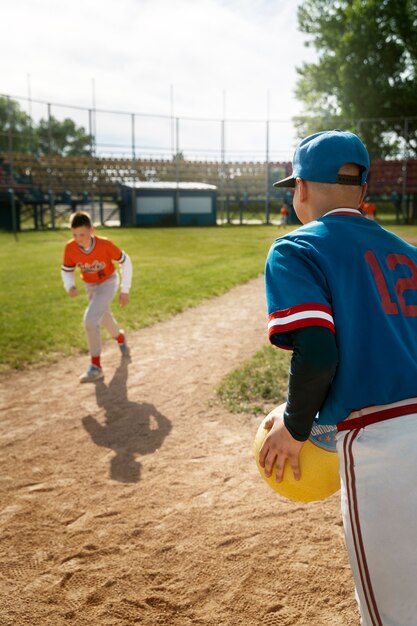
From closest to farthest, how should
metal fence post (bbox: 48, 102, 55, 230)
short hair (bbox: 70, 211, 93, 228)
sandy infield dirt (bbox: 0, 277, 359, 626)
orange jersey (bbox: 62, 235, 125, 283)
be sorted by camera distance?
sandy infield dirt (bbox: 0, 277, 359, 626) → short hair (bbox: 70, 211, 93, 228) → orange jersey (bbox: 62, 235, 125, 283) → metal fence post (bbox: 48, 102, 55, 230)

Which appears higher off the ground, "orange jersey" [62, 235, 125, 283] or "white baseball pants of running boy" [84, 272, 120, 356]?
→ "orange jersey" [62, 235, 125, 283]

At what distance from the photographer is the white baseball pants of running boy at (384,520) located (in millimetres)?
1718

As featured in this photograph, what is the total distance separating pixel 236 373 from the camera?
21.8ft

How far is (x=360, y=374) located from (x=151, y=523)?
240 cm

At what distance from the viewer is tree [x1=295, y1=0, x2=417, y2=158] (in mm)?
38312

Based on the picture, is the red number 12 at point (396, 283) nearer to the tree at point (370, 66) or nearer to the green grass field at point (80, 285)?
the green grass field at point (80, 285)

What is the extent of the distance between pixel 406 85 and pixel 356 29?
5373mm

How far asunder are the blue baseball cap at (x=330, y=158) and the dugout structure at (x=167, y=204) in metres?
33.8

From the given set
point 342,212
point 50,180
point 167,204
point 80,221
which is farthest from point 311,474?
point 167,204

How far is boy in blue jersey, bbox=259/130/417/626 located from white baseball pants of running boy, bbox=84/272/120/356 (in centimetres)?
522

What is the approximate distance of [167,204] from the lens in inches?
1421

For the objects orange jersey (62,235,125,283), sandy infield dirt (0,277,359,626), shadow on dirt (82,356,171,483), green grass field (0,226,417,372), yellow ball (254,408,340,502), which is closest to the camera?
yellow ball (254,408,340,502)

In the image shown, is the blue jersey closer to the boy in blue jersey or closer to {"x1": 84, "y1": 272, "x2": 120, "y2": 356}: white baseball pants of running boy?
the boy in blue jersey

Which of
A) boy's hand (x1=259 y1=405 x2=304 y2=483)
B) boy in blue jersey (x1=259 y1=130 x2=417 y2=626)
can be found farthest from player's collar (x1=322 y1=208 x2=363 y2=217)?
boy's hand (x1=259 y1=405 x2=304 y2=483)
